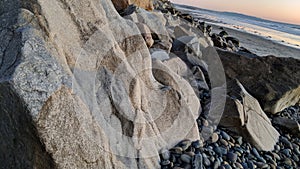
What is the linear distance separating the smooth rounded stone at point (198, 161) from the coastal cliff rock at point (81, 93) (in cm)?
37

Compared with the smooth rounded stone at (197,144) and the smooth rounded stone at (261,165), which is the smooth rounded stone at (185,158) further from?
the smooth rounded stone at (261,165)

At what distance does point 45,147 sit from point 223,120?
11.4ft

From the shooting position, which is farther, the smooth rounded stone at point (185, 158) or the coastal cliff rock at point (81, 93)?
the smooth rounded stone at point (185, 158)

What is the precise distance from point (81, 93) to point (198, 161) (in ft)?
6.19

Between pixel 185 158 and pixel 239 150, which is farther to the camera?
pixel 239 150

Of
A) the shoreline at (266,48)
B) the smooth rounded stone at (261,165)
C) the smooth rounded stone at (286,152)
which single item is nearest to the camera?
the smooth rounded stone at (261,165)

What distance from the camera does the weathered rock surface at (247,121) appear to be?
16.0 feet

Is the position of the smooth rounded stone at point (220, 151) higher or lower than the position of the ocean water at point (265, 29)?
higher

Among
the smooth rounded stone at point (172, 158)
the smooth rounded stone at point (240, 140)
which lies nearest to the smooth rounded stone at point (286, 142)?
the smooth rounded stone at point (240, 140)

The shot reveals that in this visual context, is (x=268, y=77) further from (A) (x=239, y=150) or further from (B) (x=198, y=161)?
(B) (x=198, y=161)

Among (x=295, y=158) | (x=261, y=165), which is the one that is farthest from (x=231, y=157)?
(x=295, y=158)

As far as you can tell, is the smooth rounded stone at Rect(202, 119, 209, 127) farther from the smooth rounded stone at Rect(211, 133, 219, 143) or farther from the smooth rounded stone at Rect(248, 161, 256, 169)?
the smooth rounded stone at Rect(248, 161, 256, 169)

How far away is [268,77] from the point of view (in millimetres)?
6676

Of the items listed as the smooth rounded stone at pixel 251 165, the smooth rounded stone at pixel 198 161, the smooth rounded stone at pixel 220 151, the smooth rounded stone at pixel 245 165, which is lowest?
the smooth rounded stone at pixel 251 165
